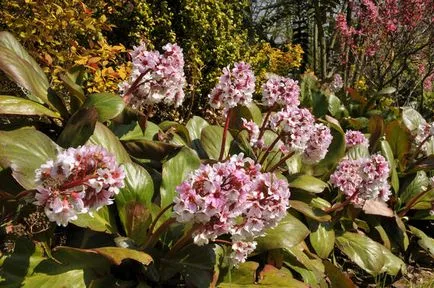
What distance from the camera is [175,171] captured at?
2486 millimetres

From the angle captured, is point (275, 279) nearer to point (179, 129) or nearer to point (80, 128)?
point (80, 128)

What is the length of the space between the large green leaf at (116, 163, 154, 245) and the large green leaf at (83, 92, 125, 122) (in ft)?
0.96

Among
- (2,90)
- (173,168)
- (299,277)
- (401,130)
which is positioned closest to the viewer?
(173,168)

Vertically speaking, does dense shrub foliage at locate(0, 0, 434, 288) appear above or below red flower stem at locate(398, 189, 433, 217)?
above

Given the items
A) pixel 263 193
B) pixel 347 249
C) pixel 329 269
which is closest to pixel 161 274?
pixel 263 193

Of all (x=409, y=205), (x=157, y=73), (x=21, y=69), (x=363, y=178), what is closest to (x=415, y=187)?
(x=409, y=205)

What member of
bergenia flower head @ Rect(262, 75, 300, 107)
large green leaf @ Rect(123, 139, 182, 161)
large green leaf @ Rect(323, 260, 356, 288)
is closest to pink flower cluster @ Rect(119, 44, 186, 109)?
large green leaf @ Rect(123, 139, 182, 161)

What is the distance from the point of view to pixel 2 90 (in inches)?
146

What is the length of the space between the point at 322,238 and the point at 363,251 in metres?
0.29

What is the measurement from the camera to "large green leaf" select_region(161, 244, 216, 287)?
2.13 meters

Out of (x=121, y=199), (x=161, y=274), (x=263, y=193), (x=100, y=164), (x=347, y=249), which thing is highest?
(x=100, y=164)

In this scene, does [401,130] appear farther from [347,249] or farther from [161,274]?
[161,274]

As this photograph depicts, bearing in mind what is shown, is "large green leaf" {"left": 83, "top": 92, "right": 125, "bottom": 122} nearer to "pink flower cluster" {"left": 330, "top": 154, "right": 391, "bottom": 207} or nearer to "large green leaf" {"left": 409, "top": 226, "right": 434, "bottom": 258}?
"pink flower cluster" {"left": 330, "top": 154, "right": 391, "bottom": 207}

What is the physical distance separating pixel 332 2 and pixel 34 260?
24.2ft
